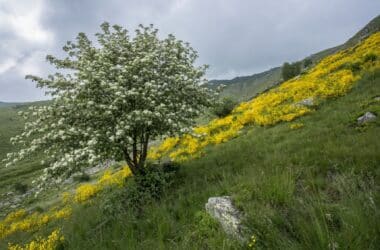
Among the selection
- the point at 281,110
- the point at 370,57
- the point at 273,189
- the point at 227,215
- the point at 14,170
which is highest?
the point at 370,57

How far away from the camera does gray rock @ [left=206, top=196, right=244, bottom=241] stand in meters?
6.13

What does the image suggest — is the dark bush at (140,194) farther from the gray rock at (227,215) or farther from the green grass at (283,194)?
the gray rock at (227,215)

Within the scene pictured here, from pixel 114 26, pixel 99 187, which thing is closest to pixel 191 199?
pixel 114 26

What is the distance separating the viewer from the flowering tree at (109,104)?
10.3m

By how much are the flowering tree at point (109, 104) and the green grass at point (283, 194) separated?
2.32m

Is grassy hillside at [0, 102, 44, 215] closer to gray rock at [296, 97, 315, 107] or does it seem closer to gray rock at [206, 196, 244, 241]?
gray rock at [206, 196, 244, 241]

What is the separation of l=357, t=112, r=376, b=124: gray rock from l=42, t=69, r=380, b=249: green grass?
11.4 inches

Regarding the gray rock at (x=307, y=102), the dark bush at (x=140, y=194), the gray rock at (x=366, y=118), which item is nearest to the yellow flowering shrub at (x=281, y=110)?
the gray rock at (x=307, y=102)

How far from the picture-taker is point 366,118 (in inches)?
497

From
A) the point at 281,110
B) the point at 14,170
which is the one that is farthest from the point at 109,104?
the point at 14,170

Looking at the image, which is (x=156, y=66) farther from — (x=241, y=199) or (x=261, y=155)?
(x=241, y=199)

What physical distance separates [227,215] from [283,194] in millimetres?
1390

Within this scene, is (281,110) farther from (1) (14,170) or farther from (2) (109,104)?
(1) (14,170)

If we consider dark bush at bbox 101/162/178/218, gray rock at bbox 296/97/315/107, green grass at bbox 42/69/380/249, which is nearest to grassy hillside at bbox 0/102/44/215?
dark bush at bbox 101/162/178/218
